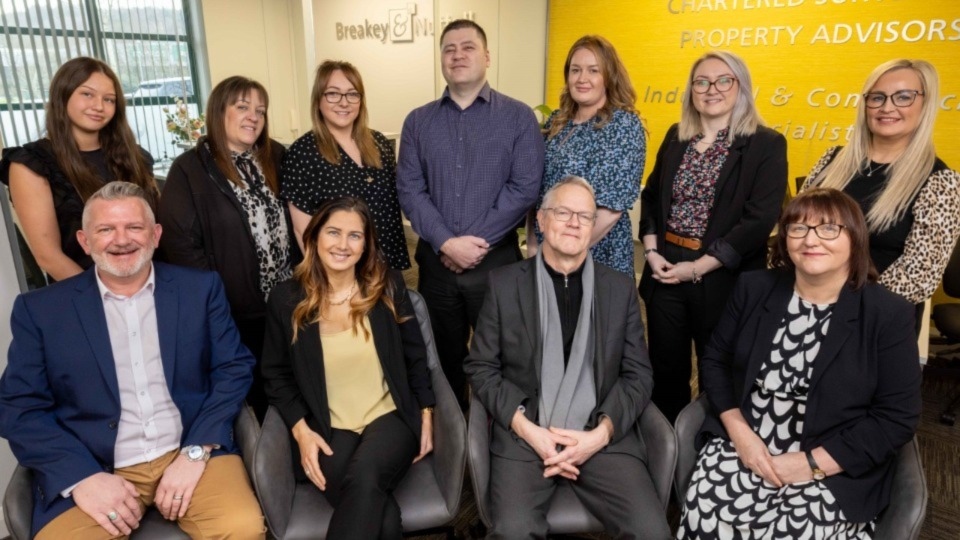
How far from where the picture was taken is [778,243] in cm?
191

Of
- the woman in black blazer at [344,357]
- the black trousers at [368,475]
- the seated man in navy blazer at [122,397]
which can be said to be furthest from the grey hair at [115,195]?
the black trousers at [368,475]

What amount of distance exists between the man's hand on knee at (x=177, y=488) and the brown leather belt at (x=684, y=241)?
1.89m

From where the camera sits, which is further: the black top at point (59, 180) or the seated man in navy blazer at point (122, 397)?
the black top at point (59, 180)

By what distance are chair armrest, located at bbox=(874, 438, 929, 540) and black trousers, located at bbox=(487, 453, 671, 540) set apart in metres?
0.58

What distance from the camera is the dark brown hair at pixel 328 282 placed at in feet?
6.63

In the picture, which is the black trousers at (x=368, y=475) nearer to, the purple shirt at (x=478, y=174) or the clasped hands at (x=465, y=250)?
the clasped hands at (x=465, y=250)

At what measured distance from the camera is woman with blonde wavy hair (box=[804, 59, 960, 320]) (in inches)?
79.3

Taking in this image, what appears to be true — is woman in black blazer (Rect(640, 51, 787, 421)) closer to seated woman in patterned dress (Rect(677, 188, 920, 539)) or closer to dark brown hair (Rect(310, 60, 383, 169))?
seated woman in patterned dress (Rect(677, 188, 920, 539))

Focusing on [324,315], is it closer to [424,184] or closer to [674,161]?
[424,184]

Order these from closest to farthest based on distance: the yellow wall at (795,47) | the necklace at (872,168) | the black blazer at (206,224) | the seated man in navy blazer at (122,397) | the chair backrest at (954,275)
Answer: the seated man in navy blazer at (122,397) → the necklace at (872,168) → the black blazer at (206,224) → the chair backrest at (954,275) → the yellow wall at (795,47)

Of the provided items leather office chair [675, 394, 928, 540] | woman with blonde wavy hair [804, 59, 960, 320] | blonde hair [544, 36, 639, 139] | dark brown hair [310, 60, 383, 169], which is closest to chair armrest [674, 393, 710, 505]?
leather office chair [675, 394, 928, 540]

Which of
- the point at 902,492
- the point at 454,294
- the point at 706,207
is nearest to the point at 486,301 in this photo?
the point at 454,294

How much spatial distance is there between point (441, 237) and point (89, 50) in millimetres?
4530

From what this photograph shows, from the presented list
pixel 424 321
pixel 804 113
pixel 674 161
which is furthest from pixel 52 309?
pixel 804 113
